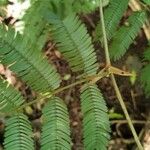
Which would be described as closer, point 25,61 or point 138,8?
point 25,61

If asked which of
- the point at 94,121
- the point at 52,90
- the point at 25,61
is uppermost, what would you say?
the point at 25,61

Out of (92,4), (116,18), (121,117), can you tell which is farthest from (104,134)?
(121,117)

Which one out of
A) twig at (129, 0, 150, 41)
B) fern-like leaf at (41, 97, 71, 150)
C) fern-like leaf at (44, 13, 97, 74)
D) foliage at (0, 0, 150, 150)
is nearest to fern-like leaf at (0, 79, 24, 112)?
foliage at (0, 0, 150, 150)

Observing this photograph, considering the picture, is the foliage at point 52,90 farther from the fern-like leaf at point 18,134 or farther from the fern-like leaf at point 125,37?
the fern-like leaf at point 125,37

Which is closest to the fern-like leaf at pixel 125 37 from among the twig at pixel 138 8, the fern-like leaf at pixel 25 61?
the fern-like leaf at pixel 25 61

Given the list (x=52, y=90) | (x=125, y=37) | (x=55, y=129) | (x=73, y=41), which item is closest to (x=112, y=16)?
(x=125, y=37)

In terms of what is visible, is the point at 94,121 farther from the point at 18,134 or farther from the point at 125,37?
the point at 125,37

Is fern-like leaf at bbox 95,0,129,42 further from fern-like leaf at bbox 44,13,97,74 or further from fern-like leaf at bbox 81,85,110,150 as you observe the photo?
fern-like leaf at bbox 81,85,110,150
